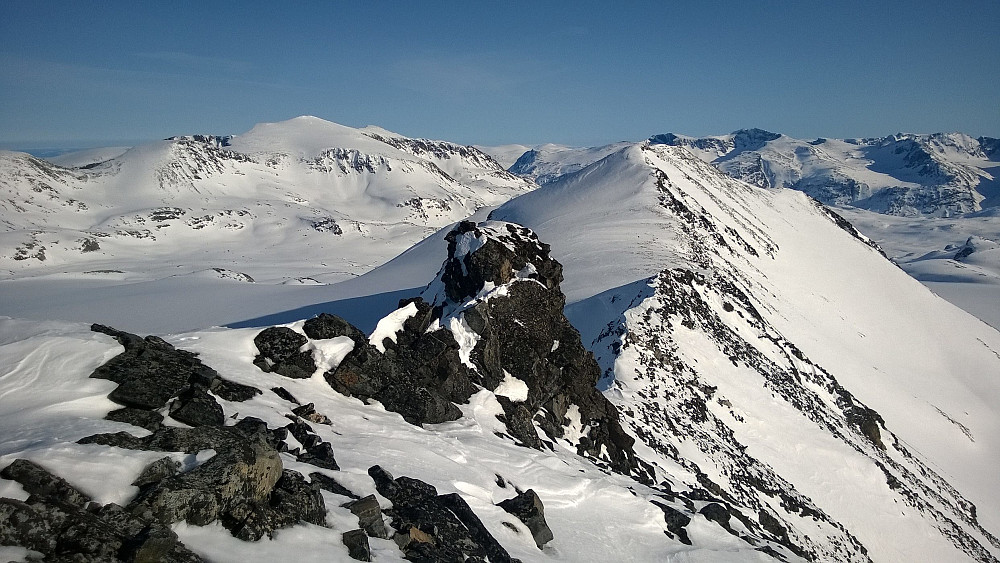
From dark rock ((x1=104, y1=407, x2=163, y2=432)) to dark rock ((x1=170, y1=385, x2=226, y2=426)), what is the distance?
0.56 m

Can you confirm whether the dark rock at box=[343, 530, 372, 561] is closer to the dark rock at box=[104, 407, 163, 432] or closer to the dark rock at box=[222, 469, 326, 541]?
the dark rock at box=[222, 469, 326, 541]

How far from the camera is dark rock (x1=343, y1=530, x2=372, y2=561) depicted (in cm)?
1050

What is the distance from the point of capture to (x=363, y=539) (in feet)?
35.2

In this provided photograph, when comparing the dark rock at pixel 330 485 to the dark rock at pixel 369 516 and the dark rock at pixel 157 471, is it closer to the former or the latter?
the dark rock at pixel 369 516

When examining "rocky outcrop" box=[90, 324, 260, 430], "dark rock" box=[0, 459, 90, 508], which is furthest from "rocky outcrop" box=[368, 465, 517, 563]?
"dark rock" box=[0, 459, 90, 508]

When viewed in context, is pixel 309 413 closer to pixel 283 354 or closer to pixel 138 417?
pixel 283 354

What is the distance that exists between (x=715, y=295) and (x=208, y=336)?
41.9m

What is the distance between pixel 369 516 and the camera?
11.9m

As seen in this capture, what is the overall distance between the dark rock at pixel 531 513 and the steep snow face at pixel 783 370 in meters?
13.7

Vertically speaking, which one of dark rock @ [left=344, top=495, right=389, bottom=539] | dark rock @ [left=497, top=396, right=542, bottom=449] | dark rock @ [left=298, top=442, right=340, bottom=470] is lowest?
dark rock @ [left=497, top=396, right=542, bottom=449]

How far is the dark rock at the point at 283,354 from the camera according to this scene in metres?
19.2

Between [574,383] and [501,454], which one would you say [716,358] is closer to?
[574,383]

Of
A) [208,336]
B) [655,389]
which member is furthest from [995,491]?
[208,336]

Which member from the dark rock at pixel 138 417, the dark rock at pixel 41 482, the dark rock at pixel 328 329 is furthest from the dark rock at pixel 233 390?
the dark rock at pixel 41 482
